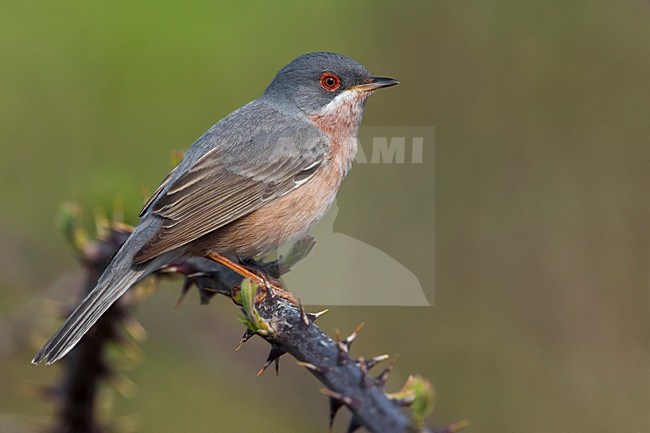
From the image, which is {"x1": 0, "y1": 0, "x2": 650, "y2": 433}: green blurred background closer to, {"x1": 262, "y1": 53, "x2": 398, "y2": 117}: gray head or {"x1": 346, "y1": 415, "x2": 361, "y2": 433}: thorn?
{"x1": 262, "y1": 53, "x2": 398, "y2": 117}: gray head

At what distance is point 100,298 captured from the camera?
361 centimetres

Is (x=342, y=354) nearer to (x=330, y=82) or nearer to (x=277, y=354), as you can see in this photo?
(x=277, y=354)

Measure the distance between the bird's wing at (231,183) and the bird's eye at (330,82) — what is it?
0.41 metres

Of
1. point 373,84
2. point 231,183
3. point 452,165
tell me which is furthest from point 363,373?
point 452,165

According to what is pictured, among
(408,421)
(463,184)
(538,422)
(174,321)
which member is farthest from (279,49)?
(408,421)

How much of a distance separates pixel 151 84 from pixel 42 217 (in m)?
1.27

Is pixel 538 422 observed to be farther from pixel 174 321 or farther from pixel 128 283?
pixel 128 283

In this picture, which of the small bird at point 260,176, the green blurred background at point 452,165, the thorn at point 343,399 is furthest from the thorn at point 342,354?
the green blurred background at point 452,165

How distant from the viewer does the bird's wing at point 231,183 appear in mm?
4191

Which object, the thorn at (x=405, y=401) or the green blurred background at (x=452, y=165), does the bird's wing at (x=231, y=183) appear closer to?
the green blurred background at (x=452, y=165)

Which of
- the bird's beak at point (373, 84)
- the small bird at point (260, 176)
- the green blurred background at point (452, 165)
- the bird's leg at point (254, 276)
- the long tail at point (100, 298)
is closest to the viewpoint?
the long tail at point (100, 298)

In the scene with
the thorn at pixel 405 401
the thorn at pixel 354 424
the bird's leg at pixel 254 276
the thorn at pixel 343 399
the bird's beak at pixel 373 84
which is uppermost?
the bird's beak at pixel 373 84

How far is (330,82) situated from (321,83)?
0.18 ft

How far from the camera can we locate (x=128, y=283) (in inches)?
148
